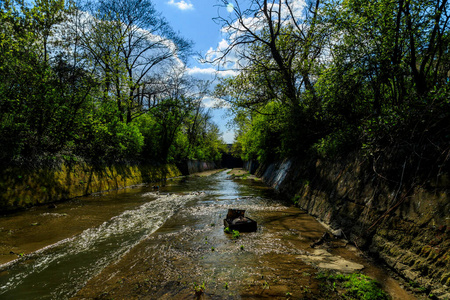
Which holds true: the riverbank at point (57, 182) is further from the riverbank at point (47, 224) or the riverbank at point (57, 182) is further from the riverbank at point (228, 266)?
the riverbank at point (228, 266)

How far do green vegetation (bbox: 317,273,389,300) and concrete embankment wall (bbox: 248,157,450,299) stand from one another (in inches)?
19.6

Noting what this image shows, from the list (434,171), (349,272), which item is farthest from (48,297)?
(434,171)

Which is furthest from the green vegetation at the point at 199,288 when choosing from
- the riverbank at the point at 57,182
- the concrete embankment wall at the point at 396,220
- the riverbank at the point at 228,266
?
the riverbank at the point at 57,182

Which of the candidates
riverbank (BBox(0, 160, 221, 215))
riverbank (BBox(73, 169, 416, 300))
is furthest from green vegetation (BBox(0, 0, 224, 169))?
riverbank (BBox(73, 169, 416, 300))

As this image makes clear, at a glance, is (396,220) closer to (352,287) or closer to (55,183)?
(352,287)

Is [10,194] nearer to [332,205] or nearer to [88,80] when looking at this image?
[88,80]

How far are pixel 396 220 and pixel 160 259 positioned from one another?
375cm

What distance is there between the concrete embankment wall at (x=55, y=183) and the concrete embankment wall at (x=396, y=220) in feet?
29.5

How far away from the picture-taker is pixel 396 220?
306cm

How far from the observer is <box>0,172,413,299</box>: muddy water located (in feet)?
8.45

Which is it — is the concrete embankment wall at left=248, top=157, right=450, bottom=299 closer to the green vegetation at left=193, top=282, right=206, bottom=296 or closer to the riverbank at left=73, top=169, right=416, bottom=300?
the riverbank at left=73, top=169, right=416, bottom=300

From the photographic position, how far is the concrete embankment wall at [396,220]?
7.69ft

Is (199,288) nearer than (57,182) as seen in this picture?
Yes

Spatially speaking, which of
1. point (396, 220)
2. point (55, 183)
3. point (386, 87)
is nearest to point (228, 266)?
point (396, 220)
